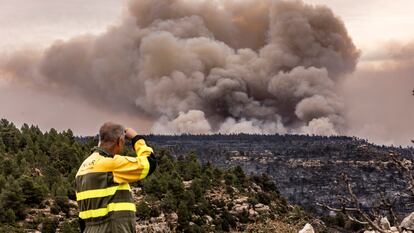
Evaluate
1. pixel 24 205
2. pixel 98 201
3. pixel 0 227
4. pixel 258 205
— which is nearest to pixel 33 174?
pixel 24 205

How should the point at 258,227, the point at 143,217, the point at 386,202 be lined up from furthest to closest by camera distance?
the point at 143,217 → the point at 258,227 → the point at 386,202

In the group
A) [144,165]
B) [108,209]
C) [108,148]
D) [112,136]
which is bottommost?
[108,209]

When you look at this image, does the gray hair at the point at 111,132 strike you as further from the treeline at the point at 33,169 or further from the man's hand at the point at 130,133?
the treeline at the point at 33,169

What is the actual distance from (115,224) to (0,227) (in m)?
40.9

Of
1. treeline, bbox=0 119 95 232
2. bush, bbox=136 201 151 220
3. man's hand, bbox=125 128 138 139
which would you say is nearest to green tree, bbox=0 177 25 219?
treeline, bbox=0 119 95 232

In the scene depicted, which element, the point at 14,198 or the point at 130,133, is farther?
the point at 14,198

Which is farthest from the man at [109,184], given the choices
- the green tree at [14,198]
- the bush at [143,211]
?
the bush at [143,211]

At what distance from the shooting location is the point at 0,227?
4588cm

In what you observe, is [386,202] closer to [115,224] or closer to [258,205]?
[115,224]

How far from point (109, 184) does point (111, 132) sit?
1.97 ft

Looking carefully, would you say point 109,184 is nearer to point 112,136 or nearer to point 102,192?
point 102,192

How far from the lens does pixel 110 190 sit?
7688 millimetres

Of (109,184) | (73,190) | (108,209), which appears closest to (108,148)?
(109,184)

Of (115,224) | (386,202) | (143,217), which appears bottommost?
(143,217)
